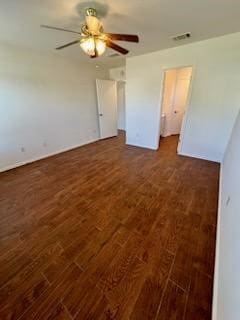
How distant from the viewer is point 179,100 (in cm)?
564

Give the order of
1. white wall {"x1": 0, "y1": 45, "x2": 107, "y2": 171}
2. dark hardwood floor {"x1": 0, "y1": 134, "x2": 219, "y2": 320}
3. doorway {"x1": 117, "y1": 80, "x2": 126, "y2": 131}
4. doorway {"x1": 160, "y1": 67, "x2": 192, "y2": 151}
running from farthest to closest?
A: doorway {"x1": 117, "y1": 80, "x2": 126, "y2": 131}, doorway {"x1": 160, "y1": 67, "x2": 192, "y2": 151}, white wall {"x1": 0, "y1": 45, "x2": 107, "y2": 171}, dark hardwood floor {"x1": 0, "y1": 134, "x2": 219, "y2": 320}

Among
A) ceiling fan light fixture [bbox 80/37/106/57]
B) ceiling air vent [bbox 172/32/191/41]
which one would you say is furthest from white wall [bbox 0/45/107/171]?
ceiling air vent [bbox 172/32/191/41]

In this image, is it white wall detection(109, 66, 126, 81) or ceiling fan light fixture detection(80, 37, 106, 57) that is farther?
white wall detection(109, 66, 126, 81)

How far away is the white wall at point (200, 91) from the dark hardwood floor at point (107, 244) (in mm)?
1009

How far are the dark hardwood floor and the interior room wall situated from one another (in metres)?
4.18

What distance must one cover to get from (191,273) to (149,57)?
442 cm

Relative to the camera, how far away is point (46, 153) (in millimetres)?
→ 4203

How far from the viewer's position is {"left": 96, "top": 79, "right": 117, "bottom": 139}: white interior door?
5341 millimetres

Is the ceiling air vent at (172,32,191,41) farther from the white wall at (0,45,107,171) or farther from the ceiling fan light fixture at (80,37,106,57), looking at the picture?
the white wall at (0,45,107,171)

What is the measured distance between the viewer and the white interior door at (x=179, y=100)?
5405 millimetres

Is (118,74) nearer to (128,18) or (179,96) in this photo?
(179,96)

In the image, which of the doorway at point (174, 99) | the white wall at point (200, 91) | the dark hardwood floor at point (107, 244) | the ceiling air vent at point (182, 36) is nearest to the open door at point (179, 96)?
the doorway at point (174, 99)

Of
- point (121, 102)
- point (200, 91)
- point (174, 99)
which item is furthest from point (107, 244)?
point (121, 102)

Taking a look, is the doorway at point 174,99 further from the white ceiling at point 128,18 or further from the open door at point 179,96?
the white ceiling at point 128,18
